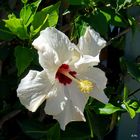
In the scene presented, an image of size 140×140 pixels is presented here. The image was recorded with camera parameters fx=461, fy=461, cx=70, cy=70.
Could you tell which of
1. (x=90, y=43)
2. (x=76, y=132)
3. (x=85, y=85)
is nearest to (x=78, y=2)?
(x=90, y=43)

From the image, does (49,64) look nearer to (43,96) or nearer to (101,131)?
(43,96)

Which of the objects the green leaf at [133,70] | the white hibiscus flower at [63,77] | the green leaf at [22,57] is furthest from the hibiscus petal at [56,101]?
the green leaf at [133,70]

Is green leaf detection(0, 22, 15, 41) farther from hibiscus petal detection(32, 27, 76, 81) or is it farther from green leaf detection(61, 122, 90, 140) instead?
green leaf detection(61, 122, 90, 140)

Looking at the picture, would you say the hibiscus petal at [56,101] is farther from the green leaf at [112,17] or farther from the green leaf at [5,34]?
the green leaf at [112,17]

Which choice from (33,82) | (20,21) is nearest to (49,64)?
(33,82)

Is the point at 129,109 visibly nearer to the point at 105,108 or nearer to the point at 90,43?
the point at 105,108

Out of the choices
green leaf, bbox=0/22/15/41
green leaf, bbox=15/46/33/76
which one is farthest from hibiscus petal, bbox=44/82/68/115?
green leaf, bbox=0/22/15/41
